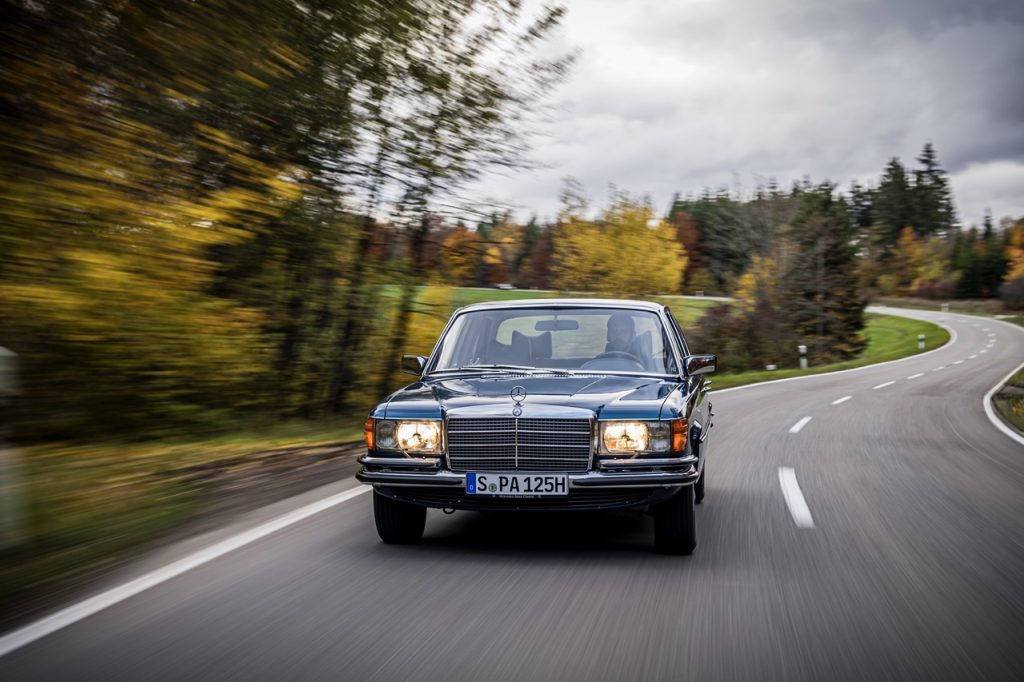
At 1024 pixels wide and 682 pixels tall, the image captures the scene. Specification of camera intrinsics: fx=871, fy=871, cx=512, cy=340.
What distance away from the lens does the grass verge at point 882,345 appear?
27.1 m

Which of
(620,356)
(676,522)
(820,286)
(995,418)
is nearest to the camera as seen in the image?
(676,522)

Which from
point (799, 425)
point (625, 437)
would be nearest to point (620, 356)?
point (625, 437)

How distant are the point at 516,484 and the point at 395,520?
2.90ft

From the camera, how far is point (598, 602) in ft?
13.0

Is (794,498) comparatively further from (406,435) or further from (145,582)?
(145,582)

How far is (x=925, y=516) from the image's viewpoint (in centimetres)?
621

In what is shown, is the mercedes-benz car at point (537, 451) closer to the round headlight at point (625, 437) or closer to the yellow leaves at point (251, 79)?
the round headlight at point (625, 437)

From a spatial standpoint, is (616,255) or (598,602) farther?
(616,255)

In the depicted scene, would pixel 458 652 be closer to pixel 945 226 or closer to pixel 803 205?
pixel 803 205

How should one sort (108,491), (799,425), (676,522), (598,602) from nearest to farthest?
(598,602) < (676,522) < (108,491) < (799,425)

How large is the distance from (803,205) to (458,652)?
128 feet

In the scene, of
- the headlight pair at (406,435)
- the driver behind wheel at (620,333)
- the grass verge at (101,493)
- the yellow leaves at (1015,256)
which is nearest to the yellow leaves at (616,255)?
the grass verge at (101,493)

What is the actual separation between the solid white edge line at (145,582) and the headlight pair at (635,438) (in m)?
2.22

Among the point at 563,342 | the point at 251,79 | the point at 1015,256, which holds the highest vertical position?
the point at 1015,256
